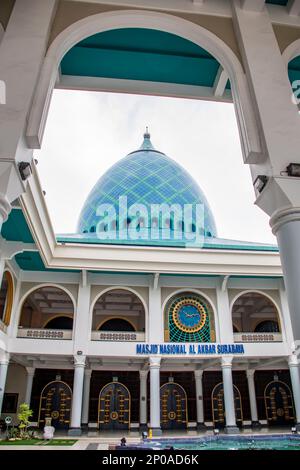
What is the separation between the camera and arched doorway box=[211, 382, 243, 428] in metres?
15.9

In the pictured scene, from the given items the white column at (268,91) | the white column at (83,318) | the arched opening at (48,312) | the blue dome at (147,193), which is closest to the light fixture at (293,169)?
the white column at (268,91)

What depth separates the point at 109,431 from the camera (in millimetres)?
14891

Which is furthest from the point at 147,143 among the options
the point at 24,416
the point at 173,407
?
the point at 24,416

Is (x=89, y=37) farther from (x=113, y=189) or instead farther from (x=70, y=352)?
(x=113, y=189)

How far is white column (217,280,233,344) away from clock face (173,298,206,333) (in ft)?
2.08

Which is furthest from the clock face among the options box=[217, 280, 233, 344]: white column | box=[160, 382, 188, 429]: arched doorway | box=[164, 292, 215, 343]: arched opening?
box=[160, 382, 188, 429]: arched doorway

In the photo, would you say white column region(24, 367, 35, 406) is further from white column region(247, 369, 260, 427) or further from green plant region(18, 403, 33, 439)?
white column region(247, 369, 260, 427)

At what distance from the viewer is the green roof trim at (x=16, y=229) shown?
31.8 ft

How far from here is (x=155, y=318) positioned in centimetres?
1354

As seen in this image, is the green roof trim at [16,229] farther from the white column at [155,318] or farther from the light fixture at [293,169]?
the light fixture at [293,169]

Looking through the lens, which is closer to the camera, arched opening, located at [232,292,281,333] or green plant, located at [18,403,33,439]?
green plant, located at [18,403,33,439]

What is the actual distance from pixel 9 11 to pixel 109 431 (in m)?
14.6
